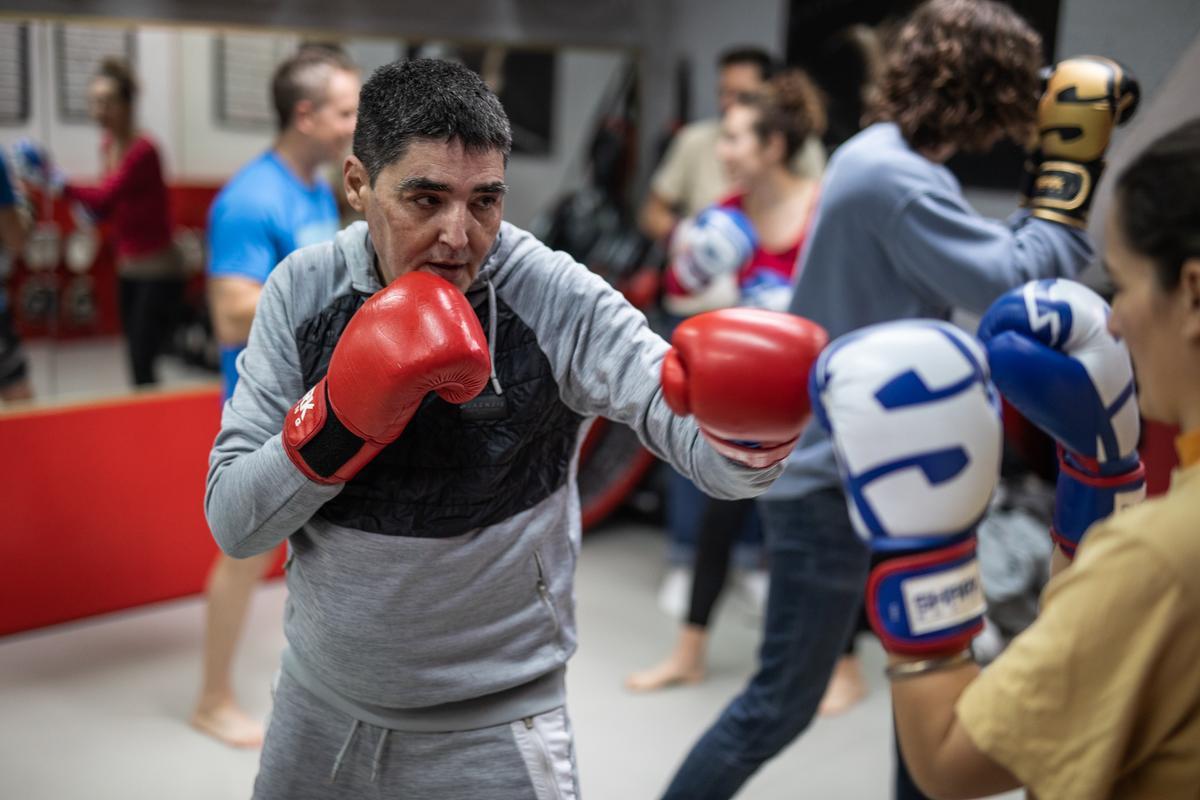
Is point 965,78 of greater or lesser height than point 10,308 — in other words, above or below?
above

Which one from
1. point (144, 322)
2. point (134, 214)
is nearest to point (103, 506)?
point (144, 322)

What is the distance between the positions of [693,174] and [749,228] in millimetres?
1237

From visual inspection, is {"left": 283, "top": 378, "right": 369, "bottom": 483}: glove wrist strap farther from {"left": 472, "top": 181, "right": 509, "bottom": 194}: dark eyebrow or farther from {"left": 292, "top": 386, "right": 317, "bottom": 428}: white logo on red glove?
{"left": 472, "top": 181, "right": 509, "bottom": 194}: dark eyebrow

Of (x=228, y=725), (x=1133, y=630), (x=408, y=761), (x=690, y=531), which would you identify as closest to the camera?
(x=1133, y=630)

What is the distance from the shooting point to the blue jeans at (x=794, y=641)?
191cm

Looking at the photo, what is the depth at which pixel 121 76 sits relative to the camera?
3.31 meters

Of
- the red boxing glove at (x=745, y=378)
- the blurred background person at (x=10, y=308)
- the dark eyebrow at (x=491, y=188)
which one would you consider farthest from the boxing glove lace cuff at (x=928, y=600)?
the blurred background person at (x=10, y=308)

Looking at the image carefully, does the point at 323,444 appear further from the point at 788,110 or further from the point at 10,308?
the point at 10,308

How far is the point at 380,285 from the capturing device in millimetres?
1400

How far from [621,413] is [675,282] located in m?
1.86

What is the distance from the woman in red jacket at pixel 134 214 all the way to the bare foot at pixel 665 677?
166 cm

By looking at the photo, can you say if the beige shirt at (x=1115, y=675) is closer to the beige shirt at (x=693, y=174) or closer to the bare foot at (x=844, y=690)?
the bare foot at (x=844, y=690)

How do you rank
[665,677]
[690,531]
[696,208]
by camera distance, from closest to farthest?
1. [665,677]
2. [690,531]
3. [696,208]

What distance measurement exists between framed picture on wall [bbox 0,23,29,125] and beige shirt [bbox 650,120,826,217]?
2.06m
